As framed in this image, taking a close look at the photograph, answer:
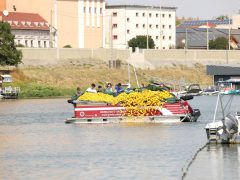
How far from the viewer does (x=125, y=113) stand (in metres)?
60.7

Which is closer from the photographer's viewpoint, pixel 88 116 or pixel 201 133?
pixel 201 133

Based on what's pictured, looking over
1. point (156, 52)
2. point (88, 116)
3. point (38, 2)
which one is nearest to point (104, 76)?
point (156, 52)

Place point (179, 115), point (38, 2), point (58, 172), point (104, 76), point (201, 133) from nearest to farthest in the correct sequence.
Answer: point (58, 172) → point (201, 133) → point (179, 115) → point (104, 76) → point (38, 2)

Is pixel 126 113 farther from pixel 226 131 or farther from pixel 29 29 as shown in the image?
pixel 29 29

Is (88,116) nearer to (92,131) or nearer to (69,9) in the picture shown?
(92,131)

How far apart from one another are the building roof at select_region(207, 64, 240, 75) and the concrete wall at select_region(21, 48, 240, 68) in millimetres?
4674

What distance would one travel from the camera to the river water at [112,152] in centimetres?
3656

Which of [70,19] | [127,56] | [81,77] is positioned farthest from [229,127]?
[70,19]

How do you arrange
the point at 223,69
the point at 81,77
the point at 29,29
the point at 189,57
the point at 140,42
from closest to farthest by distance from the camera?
the point at 81,77 < the point at 223,69 < the point at 29,29 < the point at 189,57 < the point at 140,42

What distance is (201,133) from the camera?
174 ft

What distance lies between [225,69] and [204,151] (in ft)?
391

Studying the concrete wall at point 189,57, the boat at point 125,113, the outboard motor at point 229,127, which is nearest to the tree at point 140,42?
the concrete wall at point 189,57

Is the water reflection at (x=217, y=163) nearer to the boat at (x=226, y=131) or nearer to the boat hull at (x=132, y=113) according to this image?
the boat at (x=226, y=131)

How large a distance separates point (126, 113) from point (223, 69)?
102 meters
